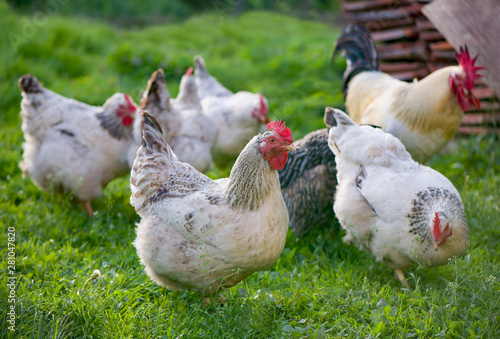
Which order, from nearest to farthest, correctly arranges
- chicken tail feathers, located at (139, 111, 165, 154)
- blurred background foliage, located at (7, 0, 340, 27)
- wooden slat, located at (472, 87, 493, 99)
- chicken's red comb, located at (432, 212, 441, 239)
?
chicken's red comb, located at (432, 212, 441, 239), chicken tail feathers, located at (139, 111, 165, 154), wooden slat, located at (472, 87, 493, 99), blurred background foliage, located at (7, 0, 340, 27)

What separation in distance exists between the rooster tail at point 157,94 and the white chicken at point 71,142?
0.34 metres

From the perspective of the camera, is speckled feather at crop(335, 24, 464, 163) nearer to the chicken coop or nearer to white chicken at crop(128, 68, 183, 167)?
the chicken coop

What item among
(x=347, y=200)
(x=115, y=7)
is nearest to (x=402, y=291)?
(x=347, y=200)

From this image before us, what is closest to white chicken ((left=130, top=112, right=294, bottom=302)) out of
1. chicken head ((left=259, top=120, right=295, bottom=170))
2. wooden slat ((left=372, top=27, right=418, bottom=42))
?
chicken head ((left=259, top=120, right=295, bottom=170))

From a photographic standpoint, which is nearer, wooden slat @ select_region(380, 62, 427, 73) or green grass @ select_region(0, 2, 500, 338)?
green grass @ select_region(0, 2, 500, 338)

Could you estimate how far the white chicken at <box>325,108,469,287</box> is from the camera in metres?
3.28

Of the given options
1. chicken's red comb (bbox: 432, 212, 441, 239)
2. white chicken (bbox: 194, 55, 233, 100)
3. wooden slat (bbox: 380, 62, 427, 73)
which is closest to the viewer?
chicken's red comb (bbox: 432, 212, 441, 239)

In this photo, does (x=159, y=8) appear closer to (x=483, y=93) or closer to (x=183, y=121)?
(x=183, y=121)

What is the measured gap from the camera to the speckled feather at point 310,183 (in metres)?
4.38

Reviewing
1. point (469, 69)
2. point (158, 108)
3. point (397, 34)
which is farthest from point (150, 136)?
point (397, 34)

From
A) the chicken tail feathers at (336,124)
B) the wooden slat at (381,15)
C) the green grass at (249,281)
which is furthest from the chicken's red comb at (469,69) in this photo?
the wooden slat at (381,15)

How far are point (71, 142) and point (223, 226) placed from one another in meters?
2.56

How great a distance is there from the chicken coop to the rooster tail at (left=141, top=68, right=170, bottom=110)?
3250mm

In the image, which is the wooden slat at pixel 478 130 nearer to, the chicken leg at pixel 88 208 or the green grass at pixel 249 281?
the green grass at pixel 249 281
